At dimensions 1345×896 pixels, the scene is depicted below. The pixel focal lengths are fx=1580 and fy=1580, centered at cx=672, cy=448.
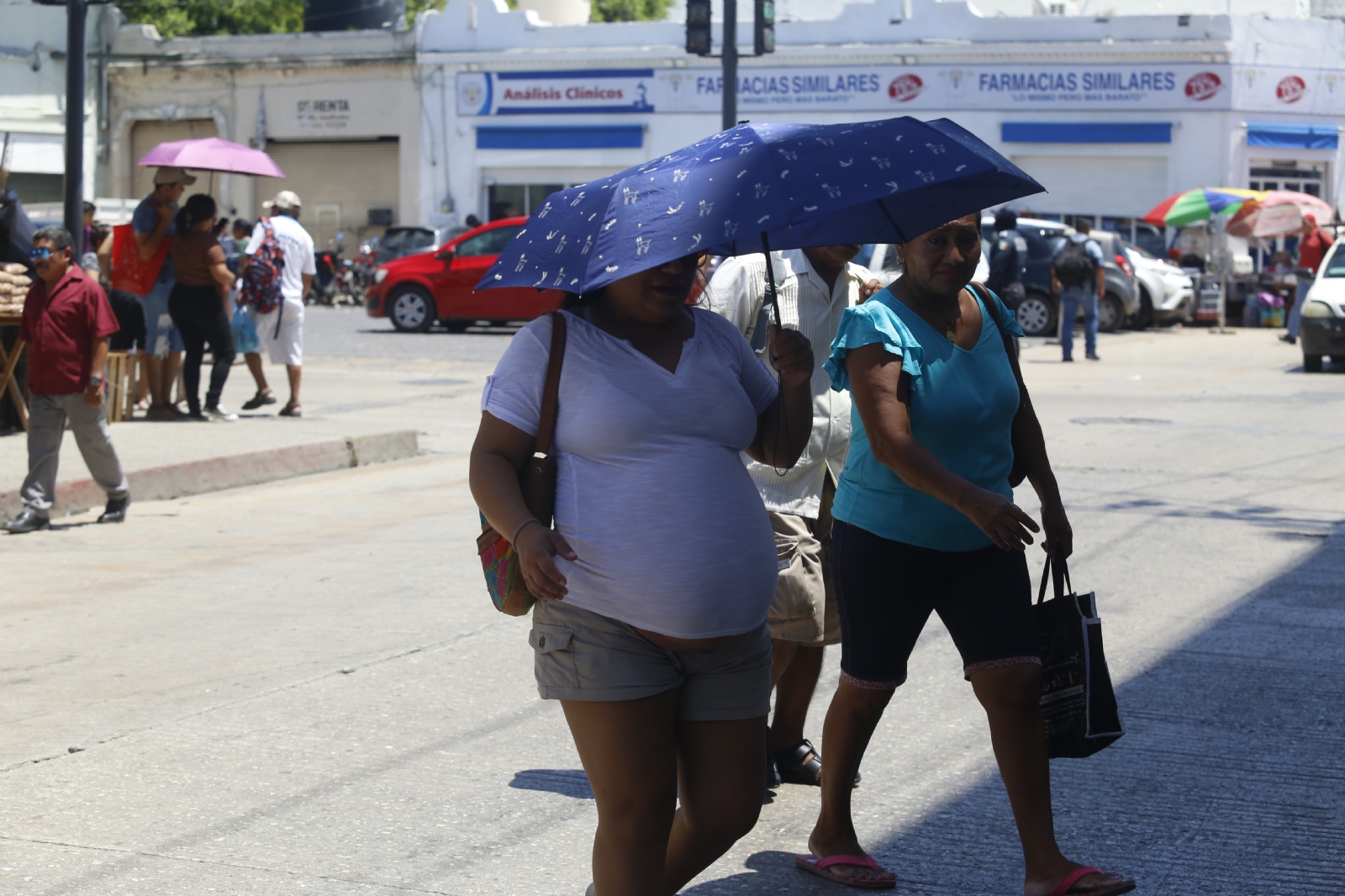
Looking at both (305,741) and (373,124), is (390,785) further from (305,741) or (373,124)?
(373,124)

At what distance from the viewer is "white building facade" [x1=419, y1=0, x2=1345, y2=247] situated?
32.8m

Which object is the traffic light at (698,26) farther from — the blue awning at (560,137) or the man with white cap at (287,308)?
the blue awning at (560,137)

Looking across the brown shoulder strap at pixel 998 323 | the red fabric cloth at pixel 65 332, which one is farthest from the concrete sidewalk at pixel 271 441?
the brown shoulder strap at pixel 998 323

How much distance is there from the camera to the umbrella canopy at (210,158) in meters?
13.7

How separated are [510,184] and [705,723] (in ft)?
117

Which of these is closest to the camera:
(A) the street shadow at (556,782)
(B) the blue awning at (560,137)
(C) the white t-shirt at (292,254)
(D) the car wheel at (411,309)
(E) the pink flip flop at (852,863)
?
(E) the pink flip flop at (852,863)

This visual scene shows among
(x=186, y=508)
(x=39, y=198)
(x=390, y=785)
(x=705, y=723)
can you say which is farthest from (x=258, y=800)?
(x=39, y=198)

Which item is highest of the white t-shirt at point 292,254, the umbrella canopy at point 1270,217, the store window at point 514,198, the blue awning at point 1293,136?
the blue awning at point 1293,136

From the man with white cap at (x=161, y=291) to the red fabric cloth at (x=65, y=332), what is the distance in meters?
4.14

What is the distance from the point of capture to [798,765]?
473 cm

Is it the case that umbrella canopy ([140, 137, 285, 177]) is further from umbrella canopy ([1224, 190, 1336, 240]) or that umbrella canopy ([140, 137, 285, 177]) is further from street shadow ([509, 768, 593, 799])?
umbrella canopy ([1224, 190, 1336, 240])

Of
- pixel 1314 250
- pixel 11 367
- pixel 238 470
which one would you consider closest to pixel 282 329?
pixel 11 367

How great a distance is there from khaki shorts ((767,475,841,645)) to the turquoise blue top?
0.60m

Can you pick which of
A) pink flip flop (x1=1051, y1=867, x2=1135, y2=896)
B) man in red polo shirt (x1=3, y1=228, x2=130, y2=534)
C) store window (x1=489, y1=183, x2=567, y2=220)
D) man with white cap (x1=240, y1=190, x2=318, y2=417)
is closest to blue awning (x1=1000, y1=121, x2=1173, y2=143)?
store window (x1=489, y1=183, x2=567, y2=220)
